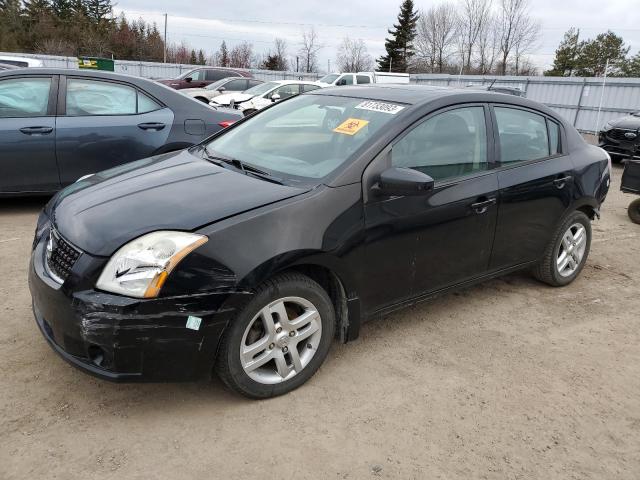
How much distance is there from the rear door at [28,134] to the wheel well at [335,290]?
12.7 feet

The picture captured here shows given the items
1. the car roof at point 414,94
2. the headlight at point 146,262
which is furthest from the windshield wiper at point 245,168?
the car roof at point 414,94

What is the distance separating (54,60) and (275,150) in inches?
1243

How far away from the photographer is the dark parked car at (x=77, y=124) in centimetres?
541

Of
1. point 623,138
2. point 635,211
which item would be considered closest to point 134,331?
point 635,211

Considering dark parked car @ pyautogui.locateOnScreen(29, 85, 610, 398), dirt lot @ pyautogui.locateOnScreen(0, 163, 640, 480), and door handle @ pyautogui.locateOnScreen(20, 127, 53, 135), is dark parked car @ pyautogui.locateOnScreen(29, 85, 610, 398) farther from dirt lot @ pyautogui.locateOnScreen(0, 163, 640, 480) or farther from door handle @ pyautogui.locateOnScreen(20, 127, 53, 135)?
door handle @ pyautogui.locateOnScreen(20, 127, 53, 135)

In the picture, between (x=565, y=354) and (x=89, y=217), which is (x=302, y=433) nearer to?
(x=89, y=217)

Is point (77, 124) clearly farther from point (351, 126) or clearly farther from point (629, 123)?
point (629, 123)

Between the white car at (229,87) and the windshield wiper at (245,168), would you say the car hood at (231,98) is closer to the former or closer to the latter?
the white car at (229,87)

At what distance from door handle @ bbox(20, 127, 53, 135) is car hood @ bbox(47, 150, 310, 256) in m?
2.59

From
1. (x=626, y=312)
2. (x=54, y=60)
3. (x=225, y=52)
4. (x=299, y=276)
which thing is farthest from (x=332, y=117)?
(x=225, y=52)

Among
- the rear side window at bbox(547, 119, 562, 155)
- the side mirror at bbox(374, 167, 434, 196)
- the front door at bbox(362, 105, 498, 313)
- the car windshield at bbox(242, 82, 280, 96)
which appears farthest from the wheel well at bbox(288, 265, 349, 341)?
the car windshield at bbox(242, 82, 280, 96)

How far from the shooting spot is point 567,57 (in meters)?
48.8

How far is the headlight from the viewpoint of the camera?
2.35 m

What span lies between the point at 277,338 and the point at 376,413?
629 millimetres
